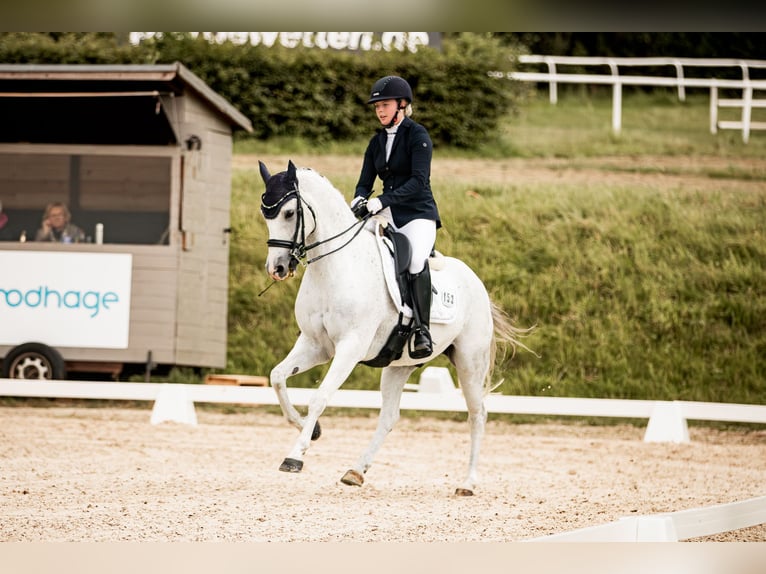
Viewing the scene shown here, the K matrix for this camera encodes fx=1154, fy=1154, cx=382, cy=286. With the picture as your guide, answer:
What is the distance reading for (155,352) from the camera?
948 cm

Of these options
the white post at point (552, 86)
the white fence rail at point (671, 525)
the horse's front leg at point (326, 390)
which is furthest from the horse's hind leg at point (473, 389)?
the white post at point (552, 86)

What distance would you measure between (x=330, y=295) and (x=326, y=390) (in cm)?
46

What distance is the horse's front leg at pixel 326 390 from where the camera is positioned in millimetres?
5031

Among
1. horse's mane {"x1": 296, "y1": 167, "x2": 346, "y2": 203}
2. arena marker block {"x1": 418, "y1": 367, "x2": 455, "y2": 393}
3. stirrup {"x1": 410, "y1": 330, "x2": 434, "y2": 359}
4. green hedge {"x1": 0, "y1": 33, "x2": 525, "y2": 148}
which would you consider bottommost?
arena marker block {"x1": 418, "y1": 367, "x2": 455, "y2": 393}

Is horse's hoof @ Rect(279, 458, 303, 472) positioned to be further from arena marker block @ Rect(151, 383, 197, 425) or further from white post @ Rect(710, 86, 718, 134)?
white post @ Rect(710, 86, 718, 134)

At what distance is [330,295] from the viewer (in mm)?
5395

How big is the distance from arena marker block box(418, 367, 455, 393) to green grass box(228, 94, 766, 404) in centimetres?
100

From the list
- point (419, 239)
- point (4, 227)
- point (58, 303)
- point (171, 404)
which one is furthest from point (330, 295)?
point (4, 227)

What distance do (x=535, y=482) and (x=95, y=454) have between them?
275cm

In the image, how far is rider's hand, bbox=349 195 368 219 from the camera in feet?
18.6

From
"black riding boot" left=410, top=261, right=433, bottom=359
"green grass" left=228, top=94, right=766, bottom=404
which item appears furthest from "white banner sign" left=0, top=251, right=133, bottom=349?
"black riding boot" left=410, top=261, right=433, bottom=359

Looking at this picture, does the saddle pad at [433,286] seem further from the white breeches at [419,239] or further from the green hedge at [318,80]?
the green hedge at [318,80]

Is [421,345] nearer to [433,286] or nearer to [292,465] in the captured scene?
[433,286]

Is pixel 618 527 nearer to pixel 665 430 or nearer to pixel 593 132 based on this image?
pixel 665 430
